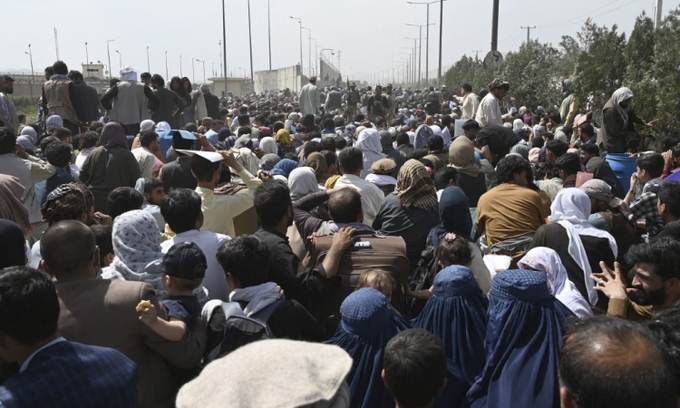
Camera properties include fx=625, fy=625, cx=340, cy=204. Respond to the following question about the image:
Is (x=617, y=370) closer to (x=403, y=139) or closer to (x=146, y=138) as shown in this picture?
(x=146, y=138)

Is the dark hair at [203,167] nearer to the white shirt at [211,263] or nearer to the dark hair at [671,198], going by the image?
the white shirt at [211,263]

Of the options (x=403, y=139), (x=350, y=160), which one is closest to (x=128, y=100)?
(x=403, y=139)

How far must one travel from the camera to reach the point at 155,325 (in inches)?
112

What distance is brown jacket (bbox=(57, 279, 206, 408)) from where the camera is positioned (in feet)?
9.42

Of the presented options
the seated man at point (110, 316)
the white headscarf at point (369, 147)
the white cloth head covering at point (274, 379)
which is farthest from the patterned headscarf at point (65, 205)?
the white headscarf at point (369, 147)

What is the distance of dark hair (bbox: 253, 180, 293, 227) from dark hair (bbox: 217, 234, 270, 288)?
81 cm

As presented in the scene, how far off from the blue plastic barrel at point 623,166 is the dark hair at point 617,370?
733 cm

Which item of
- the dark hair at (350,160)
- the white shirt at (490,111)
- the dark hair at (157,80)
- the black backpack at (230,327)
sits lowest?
the black backpack at (230,327)

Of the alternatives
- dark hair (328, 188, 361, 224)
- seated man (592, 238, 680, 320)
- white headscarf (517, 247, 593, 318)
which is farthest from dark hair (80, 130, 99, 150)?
seated man (592, 238, 680, 320)

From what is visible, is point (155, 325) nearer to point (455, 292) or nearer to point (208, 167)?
point (455, 292)

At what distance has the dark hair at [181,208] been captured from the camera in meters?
4.17

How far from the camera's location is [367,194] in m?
6.24

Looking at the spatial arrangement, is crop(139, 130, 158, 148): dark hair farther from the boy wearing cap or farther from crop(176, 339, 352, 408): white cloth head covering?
crop(176, 339, 352, 408): white cloth head covering

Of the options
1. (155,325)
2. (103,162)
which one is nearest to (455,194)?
(155,325)
